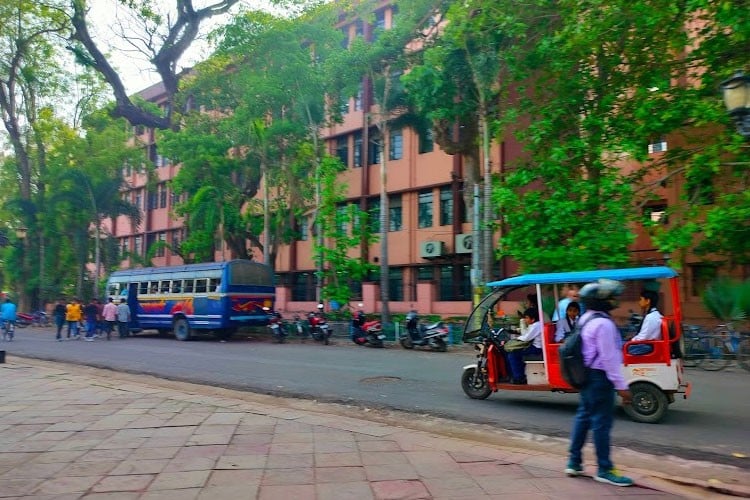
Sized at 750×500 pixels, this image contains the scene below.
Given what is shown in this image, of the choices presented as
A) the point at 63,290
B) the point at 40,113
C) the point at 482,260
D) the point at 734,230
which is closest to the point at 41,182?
the point at 40,113

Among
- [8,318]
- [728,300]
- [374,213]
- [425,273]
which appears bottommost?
[8,318]

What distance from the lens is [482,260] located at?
785 inches

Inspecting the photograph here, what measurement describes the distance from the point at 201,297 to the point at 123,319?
11.9 feet

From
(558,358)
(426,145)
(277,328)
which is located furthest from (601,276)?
(426,145)

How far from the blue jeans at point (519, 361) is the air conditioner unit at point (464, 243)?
1606 centimetres

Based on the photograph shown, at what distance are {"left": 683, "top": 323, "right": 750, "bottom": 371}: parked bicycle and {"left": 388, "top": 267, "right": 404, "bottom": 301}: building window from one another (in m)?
15.4

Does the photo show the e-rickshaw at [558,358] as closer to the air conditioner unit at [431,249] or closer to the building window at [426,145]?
the air conditioner unit at [431,249]

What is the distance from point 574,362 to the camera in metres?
5.06

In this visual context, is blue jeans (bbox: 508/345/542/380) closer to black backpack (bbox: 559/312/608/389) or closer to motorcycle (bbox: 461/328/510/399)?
motorcycle (bbox: 461/328/510/399)

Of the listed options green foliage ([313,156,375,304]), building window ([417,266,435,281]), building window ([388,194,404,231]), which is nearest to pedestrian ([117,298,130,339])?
green foliage ([313,156,375,304])

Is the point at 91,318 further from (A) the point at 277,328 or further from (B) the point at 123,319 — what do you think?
(A) the point at 277,328

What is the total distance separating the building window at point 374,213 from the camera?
89.6ft

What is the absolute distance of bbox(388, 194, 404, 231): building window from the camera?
28.7m

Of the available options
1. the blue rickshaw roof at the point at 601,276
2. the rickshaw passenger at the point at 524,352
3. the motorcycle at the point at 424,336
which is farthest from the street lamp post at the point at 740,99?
the motorcycle at the point at 424,336
